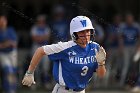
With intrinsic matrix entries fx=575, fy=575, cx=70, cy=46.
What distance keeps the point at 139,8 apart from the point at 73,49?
8.86 meters

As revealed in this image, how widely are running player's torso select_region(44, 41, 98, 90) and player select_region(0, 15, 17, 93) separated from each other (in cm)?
528

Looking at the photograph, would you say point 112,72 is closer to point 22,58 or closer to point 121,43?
point 121,43

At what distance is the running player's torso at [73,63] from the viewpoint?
733 cm

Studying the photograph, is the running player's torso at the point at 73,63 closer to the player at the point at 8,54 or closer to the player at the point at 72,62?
the player at the point at 72,62

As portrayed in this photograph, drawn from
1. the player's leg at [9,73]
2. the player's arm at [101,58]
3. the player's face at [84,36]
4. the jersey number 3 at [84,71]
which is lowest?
the player's leg at [9,73]

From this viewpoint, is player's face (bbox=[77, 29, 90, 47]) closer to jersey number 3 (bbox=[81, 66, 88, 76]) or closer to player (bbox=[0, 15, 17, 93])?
jersey number 3 (bbox=[81, 66, 88, 76])

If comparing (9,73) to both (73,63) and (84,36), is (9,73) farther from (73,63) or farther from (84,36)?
(84,36)

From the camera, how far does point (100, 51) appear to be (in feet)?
23.6

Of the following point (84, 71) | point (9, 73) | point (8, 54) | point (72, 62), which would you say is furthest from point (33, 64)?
point (9, 73)

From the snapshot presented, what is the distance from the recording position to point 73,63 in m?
7.36

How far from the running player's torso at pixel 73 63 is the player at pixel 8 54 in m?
5.28

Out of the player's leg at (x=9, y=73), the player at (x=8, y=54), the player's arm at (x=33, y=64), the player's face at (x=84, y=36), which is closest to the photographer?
the player's face at (x=84, y=36)

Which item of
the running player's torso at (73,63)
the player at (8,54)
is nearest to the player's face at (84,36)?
the running player's torso at (73,63)

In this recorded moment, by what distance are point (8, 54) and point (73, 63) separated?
554 centimetres
